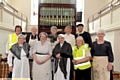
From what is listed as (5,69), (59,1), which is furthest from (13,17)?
(5,69)

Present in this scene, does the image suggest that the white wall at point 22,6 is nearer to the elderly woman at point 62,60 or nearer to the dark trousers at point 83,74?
the elderly woman at point 62,60

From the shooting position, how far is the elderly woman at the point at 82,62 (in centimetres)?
415

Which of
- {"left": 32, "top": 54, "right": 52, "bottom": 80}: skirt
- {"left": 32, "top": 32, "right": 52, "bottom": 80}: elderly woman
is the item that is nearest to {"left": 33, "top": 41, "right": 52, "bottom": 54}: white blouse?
{"left": 32, "top": 32, "right": 52, "bottom": 80}: elderly woman

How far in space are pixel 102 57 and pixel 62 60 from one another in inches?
32.2

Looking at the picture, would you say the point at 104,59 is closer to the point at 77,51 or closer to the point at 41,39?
the point at 77,51

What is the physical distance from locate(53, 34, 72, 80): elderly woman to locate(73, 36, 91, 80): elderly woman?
0.23m

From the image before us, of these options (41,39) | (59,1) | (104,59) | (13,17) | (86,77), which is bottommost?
(86,77)

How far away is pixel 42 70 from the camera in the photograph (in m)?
4.49

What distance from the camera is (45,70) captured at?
450 centimetres

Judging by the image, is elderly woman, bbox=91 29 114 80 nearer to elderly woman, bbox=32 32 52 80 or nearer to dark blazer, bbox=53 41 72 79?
dark blazer, bbox=53 41 72 79

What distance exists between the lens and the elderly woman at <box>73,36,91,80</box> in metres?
4.15

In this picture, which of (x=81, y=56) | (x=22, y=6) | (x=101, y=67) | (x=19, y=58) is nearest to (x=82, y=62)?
(x=81, y=56)

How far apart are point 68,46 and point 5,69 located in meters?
1.69

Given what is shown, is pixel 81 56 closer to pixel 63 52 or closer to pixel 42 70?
pixel 63 52
